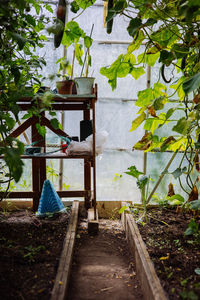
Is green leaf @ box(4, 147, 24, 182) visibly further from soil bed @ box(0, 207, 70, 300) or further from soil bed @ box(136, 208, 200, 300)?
soil bed @ box(136, 208, 200, 300)

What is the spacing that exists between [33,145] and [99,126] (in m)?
0.82

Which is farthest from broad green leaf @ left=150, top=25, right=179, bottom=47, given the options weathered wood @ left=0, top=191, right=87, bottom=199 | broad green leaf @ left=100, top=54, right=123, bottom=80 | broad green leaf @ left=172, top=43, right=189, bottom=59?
weathered wood @ left=0, top=191, right=87, bottom=199

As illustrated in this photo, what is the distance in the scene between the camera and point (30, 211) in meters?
2.88

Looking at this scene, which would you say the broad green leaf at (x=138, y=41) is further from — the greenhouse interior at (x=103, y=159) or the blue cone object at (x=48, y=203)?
the blue cone object at (x=48, y=203)

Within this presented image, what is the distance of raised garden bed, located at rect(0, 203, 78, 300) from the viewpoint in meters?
1.30

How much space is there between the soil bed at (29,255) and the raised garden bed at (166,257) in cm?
48

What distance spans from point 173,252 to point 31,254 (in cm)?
85

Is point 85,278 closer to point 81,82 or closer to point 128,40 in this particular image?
point 81,82

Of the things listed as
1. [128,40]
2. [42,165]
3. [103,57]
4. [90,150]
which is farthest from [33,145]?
[128,40]

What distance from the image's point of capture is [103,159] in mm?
3326

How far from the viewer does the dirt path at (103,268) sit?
1645 mm

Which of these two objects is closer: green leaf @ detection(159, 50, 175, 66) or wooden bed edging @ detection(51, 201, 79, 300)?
wooden bed edging @ detection(51, 201, 79, 300)

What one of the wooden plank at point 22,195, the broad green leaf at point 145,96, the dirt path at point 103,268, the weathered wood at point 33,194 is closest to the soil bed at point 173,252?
the dirt path at point 103,268

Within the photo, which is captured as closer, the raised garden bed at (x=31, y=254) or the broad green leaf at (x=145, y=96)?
the raised garden bed at (x=31, y=254)
